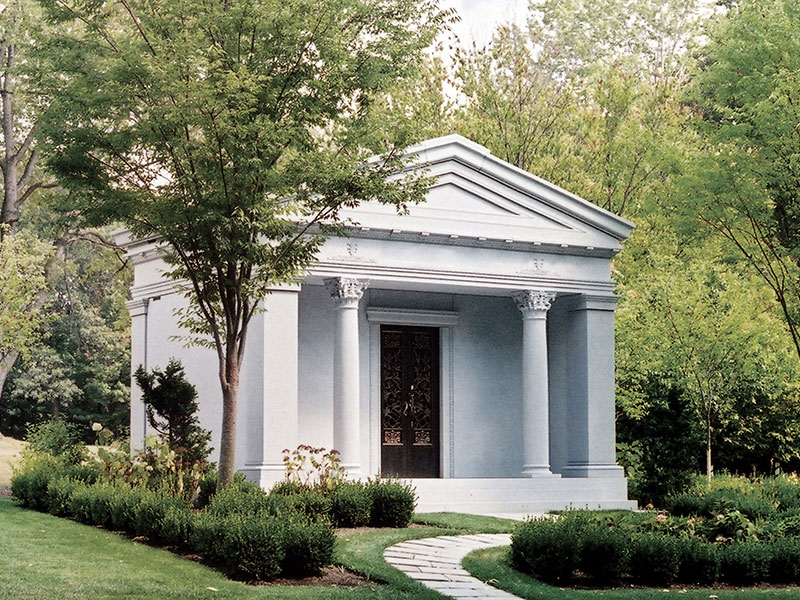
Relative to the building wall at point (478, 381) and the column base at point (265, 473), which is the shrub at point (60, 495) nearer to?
the column base at point (265, 473)

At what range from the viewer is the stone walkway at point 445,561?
38.1 ft

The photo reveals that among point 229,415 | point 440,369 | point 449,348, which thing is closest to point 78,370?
point 440,369

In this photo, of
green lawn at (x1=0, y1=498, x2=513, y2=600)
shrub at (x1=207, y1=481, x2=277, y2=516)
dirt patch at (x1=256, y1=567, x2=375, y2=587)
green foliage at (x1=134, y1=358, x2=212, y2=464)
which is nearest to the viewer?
green lawn at (x1=0, y1=498, x2=513, y2=600)

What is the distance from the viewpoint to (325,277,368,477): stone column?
65.3 feet

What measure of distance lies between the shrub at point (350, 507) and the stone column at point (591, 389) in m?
7.89

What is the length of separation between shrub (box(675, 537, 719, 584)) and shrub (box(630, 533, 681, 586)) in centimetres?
13

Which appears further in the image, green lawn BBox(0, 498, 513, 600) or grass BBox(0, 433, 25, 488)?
grass BBox(0, 433, 25, 488)

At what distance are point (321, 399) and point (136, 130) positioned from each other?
9.36 m

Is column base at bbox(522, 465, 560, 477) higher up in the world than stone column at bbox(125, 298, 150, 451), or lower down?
lower down

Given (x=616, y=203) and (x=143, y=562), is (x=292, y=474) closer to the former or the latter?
(x=143, y=562)

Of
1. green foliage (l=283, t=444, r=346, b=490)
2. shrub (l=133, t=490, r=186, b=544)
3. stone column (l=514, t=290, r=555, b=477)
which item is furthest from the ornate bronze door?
shrub (l=133, t=490, r=186, b=544)

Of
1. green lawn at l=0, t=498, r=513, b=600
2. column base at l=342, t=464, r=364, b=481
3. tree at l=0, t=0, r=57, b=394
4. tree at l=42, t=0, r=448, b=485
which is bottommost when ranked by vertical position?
green lawn at l=0, t=498, r=513, b=600

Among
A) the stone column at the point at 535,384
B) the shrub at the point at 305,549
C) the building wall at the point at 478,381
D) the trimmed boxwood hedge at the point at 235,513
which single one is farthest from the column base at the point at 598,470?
the shrub at the point at 305,549

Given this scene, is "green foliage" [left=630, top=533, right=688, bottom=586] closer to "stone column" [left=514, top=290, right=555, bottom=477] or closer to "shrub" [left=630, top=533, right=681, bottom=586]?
"shrub" [left=630, top=533, right=681, bottom=586]
